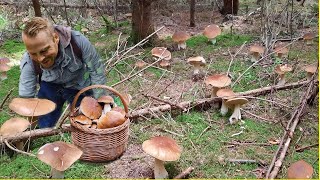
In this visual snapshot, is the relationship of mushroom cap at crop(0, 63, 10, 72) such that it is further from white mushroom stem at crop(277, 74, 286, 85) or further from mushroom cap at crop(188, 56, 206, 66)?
white mushroom stem at crop(277, 74, 286, 85)

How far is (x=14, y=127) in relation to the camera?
3.94m

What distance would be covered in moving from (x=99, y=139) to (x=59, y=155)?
52cm

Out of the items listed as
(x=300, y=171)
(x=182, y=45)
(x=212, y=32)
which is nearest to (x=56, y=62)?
(x=300, y=171)

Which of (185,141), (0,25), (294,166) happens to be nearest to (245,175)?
(294,166)

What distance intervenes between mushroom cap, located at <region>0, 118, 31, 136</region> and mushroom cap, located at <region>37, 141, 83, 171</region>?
0.65 metres

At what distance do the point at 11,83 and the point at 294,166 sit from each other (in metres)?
5.31

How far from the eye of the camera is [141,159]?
4.14 metres

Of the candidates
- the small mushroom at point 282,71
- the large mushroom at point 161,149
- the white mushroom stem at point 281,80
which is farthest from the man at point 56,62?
the white mushroom stem at point 281,80

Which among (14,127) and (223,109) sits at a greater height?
(14,127)

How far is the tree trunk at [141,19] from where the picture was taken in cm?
781

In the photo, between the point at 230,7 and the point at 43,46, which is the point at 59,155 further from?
the point at 230,7

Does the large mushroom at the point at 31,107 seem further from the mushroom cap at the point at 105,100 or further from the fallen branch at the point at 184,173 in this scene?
the fallen branch at the point at 184,173

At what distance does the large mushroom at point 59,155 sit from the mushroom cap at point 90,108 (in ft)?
1.63

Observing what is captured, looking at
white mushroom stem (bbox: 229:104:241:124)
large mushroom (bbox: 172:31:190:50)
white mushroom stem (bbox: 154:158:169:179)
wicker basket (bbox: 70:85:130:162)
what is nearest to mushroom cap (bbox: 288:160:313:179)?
white mushroom stem (bbox: 154:158:169:179)
